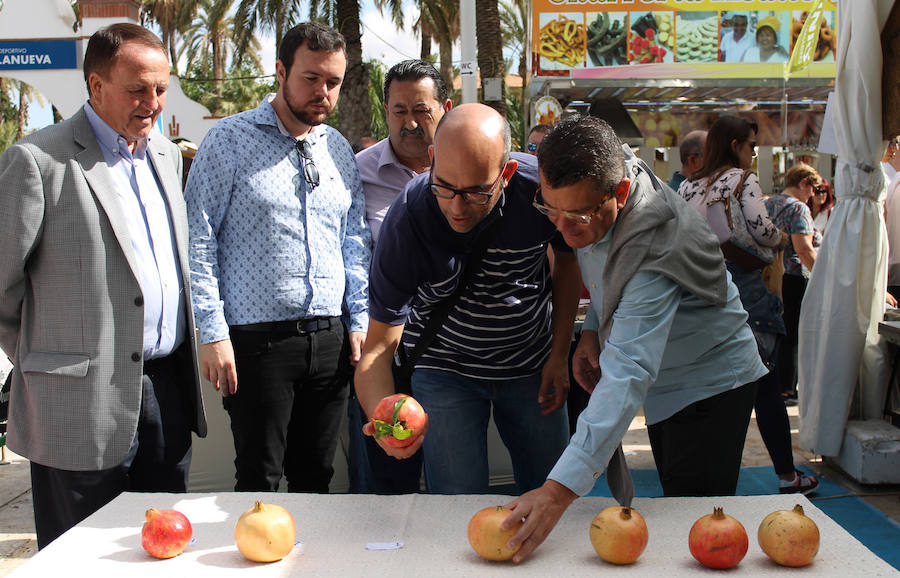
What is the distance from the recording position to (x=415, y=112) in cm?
313

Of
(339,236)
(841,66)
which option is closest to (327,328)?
(339,236)

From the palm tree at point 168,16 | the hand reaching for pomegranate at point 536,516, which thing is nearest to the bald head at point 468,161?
the hand reaching for pomegranate at point 536,516

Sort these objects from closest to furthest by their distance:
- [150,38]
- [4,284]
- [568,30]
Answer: [4,284], [150,38], [568,30]

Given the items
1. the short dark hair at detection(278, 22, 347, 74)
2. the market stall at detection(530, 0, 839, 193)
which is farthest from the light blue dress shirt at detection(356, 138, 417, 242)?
the market stall at detection(530, 0, 839, 193)

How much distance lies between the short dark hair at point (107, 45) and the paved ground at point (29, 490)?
2355mm

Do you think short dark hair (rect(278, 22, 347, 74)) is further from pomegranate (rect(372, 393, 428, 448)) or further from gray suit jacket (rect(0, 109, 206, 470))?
pomegranate (rect(372, 393, 428, 448))

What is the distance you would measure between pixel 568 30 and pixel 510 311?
35.3 feet

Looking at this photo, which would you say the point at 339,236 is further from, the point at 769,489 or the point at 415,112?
the point at 769,489

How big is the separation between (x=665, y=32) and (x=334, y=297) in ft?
37.4

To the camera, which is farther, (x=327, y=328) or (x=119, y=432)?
(x=327, y=328)

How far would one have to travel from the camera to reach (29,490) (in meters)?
4.63

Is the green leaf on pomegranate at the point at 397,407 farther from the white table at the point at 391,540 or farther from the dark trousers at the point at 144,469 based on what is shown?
the dark trousers at the point at 144,469

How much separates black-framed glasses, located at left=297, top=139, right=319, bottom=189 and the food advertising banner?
31.3ft

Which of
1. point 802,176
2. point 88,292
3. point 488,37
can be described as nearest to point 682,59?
point 488,37
